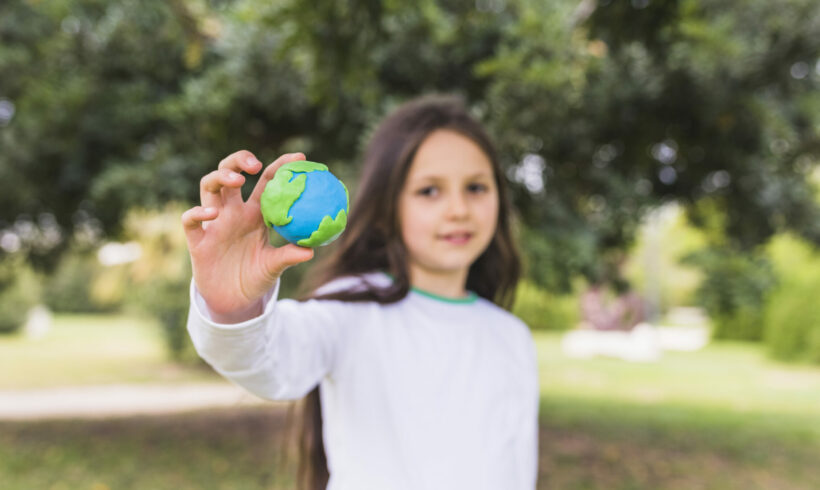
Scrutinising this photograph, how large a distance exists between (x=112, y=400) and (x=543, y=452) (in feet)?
24.6

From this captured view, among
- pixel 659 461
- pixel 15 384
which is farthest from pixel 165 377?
pixel 659 461

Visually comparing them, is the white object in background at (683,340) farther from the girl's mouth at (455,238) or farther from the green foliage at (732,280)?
the girl's mouth at (455,238)

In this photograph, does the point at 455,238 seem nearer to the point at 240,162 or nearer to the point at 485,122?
the point at 240,162

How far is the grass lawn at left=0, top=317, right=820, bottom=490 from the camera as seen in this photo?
6098mm

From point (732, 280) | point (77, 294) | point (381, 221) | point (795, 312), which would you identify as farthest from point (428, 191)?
point (77, 294)

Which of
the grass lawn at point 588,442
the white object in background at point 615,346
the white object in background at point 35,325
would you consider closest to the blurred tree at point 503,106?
the grass lawn at point 588,442

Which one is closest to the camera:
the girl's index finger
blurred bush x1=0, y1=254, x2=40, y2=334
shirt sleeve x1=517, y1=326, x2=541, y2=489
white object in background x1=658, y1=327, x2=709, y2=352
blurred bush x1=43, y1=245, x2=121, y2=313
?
the girl's index finger

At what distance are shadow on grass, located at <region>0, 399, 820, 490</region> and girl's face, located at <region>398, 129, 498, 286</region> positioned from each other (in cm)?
308

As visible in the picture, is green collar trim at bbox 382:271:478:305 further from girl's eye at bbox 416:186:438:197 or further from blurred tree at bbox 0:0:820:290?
blurred tree at bbox 0:0:820:290

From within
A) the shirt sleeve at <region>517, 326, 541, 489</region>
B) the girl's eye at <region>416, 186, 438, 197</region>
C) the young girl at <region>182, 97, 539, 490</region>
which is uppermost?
the girl's eye at <region>416, 186, 438, 197</region>

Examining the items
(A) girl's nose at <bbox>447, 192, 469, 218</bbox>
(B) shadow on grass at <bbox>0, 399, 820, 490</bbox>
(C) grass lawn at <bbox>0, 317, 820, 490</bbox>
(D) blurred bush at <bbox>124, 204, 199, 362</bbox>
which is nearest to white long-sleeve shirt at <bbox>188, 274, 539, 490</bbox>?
(A) girl's nose at <bbox>447, 192, 469, 218</bbox>

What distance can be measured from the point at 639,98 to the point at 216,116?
2.73 m

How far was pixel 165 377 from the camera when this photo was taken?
14.5 meters

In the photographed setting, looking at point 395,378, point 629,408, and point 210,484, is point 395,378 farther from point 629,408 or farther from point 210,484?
point 629,408
